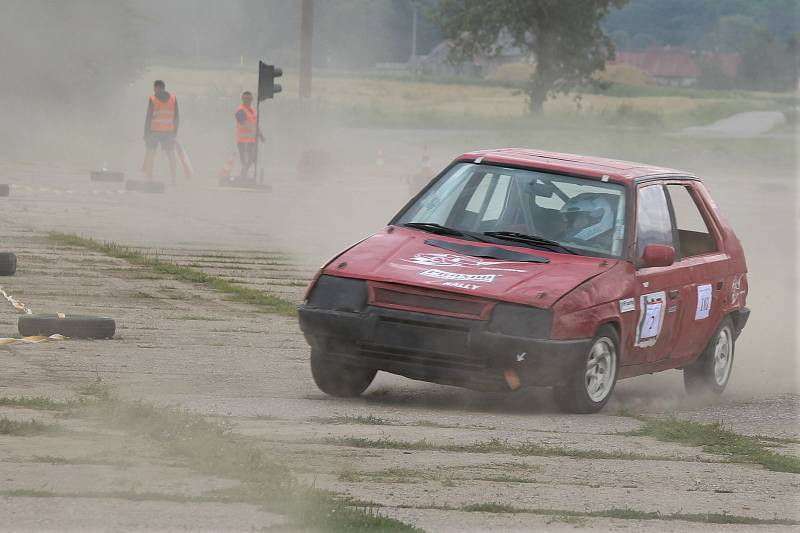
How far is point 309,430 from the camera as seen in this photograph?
762 cm

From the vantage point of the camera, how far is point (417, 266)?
870 cm

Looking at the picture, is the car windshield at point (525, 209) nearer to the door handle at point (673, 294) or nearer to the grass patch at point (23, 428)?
the door handle at point (673, 294)

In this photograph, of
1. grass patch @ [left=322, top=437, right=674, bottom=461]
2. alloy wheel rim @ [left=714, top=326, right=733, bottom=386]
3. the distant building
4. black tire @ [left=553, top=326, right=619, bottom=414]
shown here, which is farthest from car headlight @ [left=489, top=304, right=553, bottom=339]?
the distant building

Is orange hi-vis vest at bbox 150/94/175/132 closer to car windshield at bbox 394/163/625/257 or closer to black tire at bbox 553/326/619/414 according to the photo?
car windshield at bbox 394/163/625/257

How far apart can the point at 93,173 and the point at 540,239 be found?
19.7 metres

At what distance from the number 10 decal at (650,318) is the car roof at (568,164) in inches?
29.9

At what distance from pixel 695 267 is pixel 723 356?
0.85 meters

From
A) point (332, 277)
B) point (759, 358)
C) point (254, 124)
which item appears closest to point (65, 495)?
point (332, 277)

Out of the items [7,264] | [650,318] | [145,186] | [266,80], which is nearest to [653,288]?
[650,318]

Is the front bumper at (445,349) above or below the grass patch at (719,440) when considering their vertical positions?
above

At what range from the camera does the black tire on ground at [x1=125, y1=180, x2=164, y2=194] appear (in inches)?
1024

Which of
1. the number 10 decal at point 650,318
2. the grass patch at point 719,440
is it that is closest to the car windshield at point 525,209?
the number 10 decal at point 650,318

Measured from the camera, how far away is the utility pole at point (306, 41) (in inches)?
1398

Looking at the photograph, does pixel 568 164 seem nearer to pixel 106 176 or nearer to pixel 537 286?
pixel 537 286
